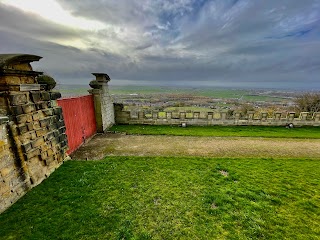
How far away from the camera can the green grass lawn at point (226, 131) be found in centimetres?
988

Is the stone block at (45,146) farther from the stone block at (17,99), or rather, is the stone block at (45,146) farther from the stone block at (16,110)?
the stone block at (17,99)

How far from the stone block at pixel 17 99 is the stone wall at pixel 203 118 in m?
7.33

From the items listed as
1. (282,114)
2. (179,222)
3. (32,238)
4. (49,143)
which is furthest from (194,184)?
(282,114)

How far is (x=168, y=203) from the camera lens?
13.4ft

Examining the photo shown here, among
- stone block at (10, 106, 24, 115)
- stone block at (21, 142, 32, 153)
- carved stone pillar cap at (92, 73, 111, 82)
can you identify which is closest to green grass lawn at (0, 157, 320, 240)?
stone block at (21, 142, 32, 153)

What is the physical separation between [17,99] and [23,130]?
0.73 m

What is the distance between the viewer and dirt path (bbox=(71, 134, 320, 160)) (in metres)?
7.20

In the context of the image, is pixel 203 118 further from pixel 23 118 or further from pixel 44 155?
pixel 23 118

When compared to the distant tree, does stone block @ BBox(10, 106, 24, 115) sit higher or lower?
higher

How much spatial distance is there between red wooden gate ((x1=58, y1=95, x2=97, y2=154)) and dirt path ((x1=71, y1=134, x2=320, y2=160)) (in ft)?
1.25

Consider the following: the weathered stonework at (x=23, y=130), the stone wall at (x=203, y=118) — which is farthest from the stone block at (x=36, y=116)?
the stone wall at (x=203, y=118)

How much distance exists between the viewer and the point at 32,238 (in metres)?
3.08

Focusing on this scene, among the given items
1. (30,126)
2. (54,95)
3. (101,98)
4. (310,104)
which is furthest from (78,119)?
(310,104)

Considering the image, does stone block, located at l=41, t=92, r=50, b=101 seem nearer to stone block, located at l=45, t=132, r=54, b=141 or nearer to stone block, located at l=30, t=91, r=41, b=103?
stone block, located at l=30, t=91, r=41, b=103
